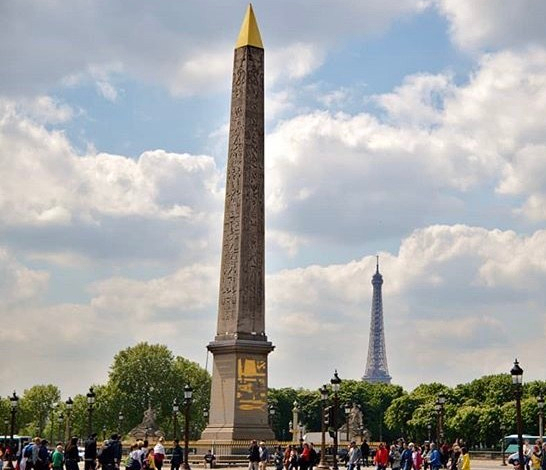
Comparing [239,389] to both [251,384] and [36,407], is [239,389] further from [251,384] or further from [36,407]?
[36,407]

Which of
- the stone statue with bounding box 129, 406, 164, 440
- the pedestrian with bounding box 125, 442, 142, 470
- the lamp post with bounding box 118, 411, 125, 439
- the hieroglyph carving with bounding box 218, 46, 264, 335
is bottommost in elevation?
the pedestrian with bounding box 125, 442, 142, 470

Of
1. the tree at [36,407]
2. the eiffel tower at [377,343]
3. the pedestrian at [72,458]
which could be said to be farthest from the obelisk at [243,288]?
the eiffel tower at [377,343]

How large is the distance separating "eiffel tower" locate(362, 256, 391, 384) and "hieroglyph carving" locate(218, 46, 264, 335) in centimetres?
14837

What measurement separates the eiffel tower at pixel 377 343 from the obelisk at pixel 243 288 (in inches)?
5827

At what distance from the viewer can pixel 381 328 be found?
193m

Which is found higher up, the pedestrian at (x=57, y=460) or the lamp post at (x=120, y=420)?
the lamp post at (x=120, y=420)

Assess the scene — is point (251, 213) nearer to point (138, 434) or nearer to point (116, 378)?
point (138, 434)

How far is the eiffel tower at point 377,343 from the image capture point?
188 metres

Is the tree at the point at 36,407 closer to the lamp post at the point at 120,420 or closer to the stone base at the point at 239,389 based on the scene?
the lamp post at the point at 120,420

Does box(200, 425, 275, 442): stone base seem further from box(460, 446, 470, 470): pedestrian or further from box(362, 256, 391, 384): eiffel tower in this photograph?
box(362, 256, 391, 384): eiffel tower

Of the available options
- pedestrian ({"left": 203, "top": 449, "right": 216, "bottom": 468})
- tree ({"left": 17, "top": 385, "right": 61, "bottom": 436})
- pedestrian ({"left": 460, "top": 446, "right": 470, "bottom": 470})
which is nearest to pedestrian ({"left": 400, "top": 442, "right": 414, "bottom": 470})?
pedestrian ({"left": 460, "top": 446, "right": 470, "bottom": 470})

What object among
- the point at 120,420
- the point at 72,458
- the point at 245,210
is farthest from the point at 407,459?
the point at 120,420

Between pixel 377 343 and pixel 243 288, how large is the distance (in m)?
155

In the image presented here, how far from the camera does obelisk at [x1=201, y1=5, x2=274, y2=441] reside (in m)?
40.5
